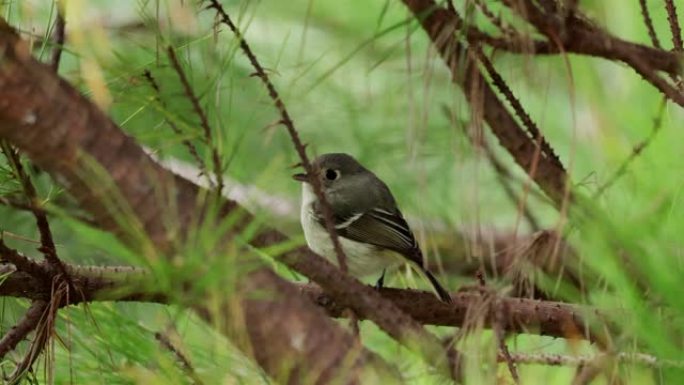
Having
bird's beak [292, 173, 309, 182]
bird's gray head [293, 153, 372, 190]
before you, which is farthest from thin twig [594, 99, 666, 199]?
bird's gray head [293, 153, 372, 190]

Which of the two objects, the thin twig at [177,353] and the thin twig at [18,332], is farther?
the thin twig at [18,332]

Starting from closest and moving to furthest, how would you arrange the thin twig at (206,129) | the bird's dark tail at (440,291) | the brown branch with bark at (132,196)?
the brown branch with bark at (132,196) → the thin twig at (206,129) → the bird's dark tail at (440,291)

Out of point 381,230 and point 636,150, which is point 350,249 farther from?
point 636,150

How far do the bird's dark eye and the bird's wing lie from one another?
12 centimetres

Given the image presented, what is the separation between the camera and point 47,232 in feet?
3.64

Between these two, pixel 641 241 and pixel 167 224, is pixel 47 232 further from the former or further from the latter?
pixel 641 241

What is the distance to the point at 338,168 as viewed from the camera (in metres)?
2.47

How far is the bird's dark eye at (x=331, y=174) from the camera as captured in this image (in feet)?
8.16

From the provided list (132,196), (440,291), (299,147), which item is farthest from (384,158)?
(132,196)

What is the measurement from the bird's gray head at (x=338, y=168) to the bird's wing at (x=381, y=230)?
0.11m

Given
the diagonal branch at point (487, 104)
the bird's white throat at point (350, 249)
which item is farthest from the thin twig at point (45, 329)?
the bird's white throat at point (350, 249)

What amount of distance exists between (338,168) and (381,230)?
0.24 metres

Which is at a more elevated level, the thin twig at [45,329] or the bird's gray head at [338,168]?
the bird's gray head at [338,168]

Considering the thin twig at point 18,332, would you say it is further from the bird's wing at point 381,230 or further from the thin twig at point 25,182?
the bird's wing at point 381,230
